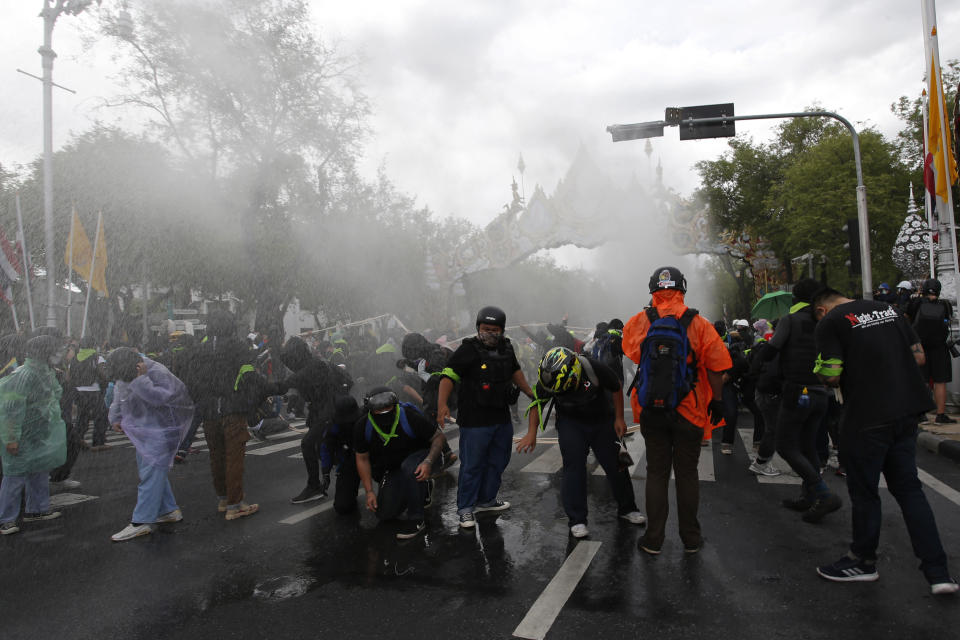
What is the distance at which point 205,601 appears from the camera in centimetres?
334

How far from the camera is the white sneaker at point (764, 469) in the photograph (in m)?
5.51

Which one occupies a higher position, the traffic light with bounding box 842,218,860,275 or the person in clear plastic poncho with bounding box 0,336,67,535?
the traffic light with bounding box 842,218,860,275

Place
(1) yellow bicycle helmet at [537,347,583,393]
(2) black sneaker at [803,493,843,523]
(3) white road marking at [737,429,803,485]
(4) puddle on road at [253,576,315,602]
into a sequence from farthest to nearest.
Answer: (3) white road marking at [737,429,803,485] < (2) black sneaker at [803,493,843,523] < (1) yellow bicycle helmet at [537,347,583,393] < (4) puddle on road at [253,576,315,602]

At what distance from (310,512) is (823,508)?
3861 millimetres

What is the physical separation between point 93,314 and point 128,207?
14369mm

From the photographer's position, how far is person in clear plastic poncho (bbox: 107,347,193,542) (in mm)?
4625

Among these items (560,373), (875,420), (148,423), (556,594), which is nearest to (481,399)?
(560,373)

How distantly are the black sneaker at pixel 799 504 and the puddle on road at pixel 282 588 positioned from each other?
3408 millimetres

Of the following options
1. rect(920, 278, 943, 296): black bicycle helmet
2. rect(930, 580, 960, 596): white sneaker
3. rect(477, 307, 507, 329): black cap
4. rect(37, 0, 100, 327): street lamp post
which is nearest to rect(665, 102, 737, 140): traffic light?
rect(920, 278, 943, 296): black bicycle helmet

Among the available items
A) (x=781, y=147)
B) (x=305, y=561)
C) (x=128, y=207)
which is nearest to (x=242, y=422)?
(x=305, y=561)

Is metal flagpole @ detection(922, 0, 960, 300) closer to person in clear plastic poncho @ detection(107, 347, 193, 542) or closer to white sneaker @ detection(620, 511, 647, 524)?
white sneaker @ detection(620, 511, 647, 524)

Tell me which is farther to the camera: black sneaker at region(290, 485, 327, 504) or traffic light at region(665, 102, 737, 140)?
traffic light at region(665, 102, 737, 140)

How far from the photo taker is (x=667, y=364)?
351 cm

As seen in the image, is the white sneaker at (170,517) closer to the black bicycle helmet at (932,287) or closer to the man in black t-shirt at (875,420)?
the man in black t-shirt at (875,420)
